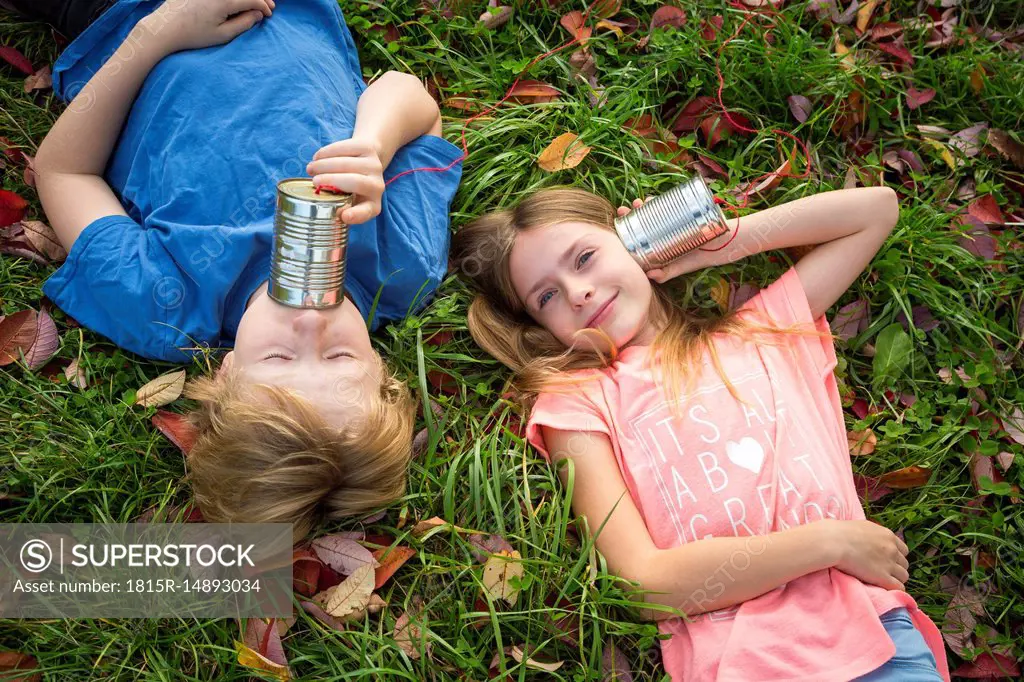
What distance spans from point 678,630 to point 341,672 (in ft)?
3.40

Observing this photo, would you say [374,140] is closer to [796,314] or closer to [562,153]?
[562,153]

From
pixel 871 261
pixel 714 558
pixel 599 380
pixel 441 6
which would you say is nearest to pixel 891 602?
pixel 714 558

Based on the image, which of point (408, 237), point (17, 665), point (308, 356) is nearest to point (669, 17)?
point (408, 237)

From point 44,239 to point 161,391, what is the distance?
0.86m

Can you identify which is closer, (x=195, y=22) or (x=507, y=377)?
(x=195, y=22)

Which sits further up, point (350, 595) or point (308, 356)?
point (308, 356)

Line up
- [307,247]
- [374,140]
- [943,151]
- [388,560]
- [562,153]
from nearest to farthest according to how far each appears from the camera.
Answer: [307,247] < [388,560] < [374,140] < [562,153] < [943,151]

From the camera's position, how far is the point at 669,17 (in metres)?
3.58

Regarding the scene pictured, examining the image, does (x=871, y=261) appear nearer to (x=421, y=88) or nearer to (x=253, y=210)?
(x=421, y=88)

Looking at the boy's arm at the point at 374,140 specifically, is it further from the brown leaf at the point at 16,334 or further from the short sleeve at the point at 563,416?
the brown leaf at the point at 16,334

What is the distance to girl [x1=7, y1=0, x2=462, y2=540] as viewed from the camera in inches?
94.7

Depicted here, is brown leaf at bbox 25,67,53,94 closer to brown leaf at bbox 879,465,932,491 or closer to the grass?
the grass

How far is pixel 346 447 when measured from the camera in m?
2.39

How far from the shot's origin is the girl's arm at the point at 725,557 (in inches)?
94.7
